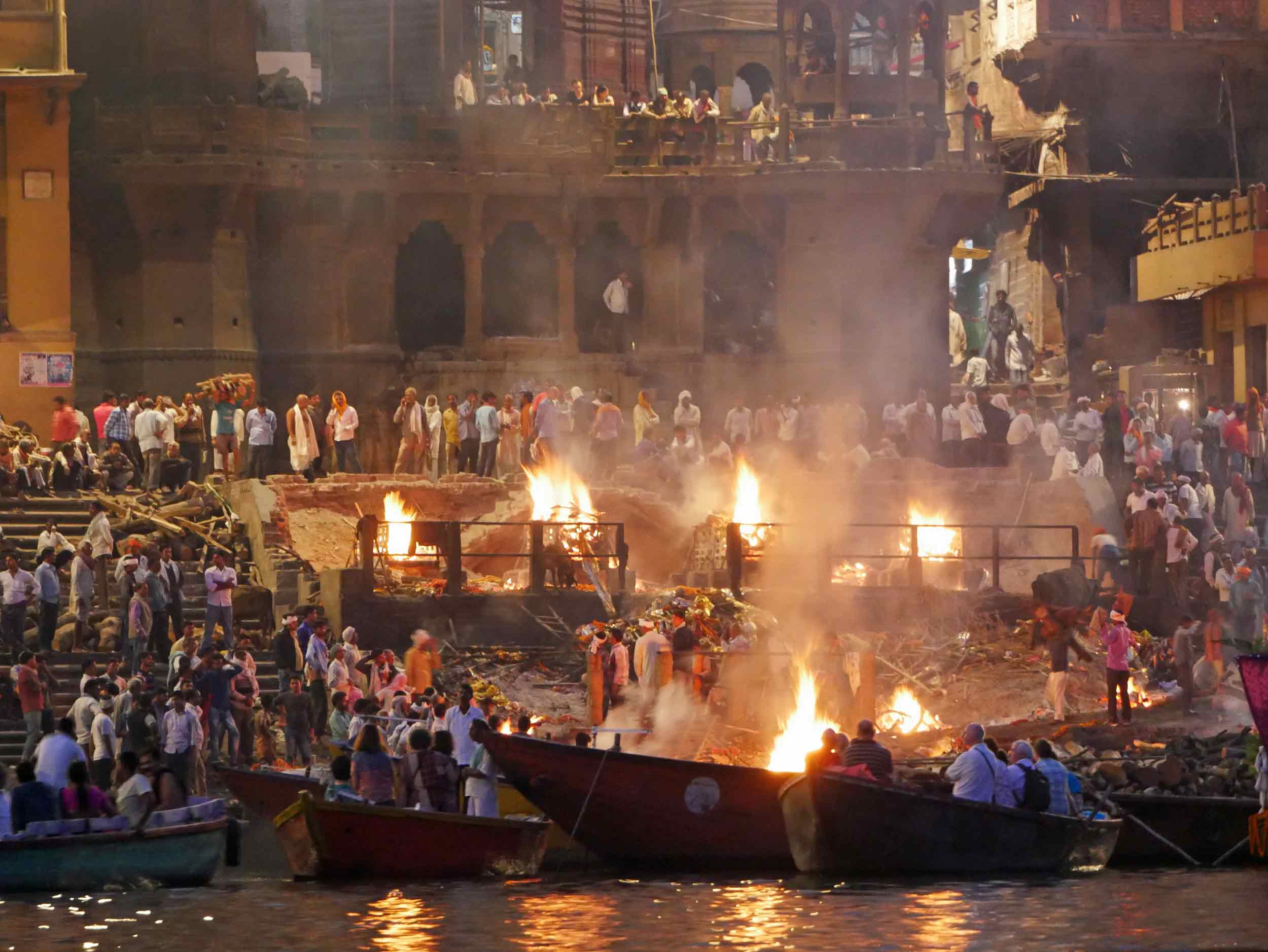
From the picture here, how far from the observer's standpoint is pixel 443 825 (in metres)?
20.0

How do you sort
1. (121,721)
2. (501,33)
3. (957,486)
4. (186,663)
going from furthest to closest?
(501,33)
(957,486)
(186,663)
(121,721)

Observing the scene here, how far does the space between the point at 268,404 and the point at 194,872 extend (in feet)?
68.3

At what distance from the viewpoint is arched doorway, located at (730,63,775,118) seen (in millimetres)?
51281

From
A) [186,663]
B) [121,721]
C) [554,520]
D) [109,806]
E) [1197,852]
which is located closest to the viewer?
[109,806]

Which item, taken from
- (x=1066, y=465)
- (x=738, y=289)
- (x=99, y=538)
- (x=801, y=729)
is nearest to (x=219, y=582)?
(x=99, y=538)

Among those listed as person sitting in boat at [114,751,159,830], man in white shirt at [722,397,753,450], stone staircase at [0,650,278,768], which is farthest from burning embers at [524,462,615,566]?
person sitting in boat at [114,751,159,830]

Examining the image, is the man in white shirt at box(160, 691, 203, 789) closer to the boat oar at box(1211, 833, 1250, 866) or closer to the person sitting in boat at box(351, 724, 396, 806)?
the person sitting in boat at box(351, 724, 396, 806)

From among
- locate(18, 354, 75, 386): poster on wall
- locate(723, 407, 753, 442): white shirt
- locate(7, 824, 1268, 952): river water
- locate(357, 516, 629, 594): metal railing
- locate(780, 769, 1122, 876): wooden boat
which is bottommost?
locate(7, 824, 1268, 952): river water

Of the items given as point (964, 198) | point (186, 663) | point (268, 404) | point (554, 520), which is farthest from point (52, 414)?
point (964, 198)

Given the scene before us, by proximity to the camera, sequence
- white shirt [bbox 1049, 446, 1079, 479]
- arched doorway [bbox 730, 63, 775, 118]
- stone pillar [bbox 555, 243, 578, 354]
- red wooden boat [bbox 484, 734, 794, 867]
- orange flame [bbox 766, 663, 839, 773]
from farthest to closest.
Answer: arched doorway [bbox 730, 63, 775, 118]
stone pillar [bbox 555, 243, 578, 354]
white shirt [bbox 1049, 446, 1079, 479]
orange flame [bbox 766, 663, 839, 773]
red wooden boat [bbox 484, 734, 794, 867]

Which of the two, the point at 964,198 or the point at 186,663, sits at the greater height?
the point at 964,198

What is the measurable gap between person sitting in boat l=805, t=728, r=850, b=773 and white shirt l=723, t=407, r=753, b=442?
1519 cm

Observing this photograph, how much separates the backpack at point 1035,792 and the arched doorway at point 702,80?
106 feet

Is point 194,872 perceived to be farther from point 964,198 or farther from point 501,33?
point 501,33
